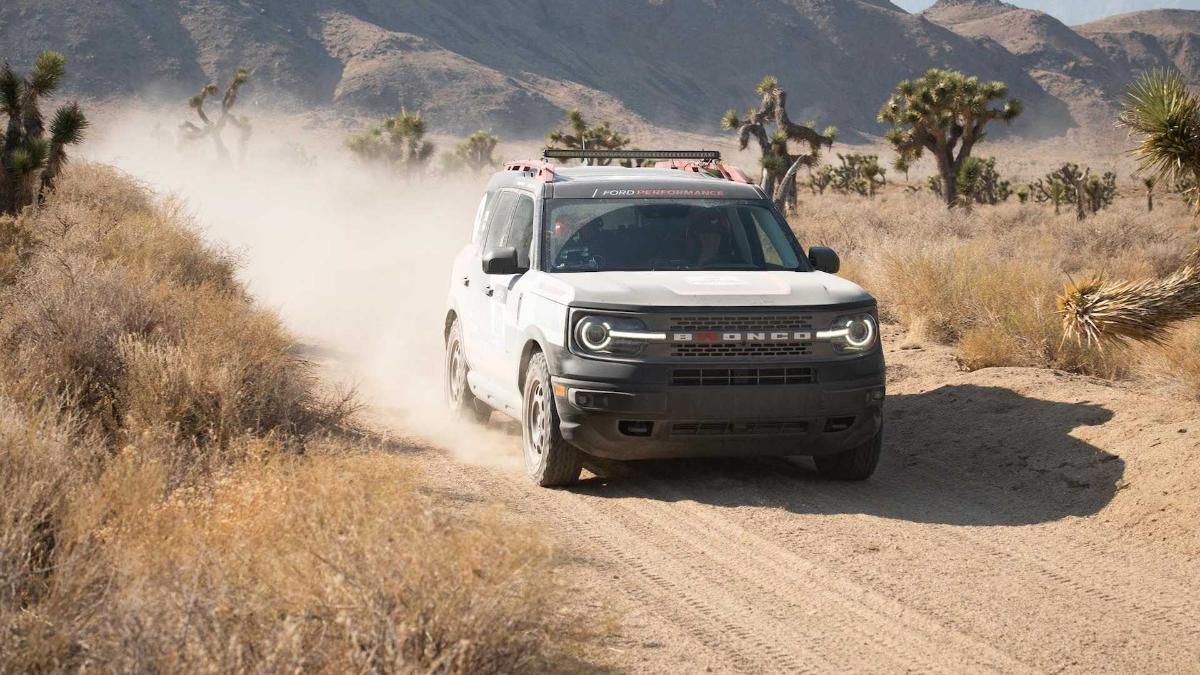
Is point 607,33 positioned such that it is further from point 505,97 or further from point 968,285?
point 968,285

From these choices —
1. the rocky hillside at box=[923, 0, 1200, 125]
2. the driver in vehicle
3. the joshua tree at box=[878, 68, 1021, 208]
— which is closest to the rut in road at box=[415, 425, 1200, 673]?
the driver in vehicle

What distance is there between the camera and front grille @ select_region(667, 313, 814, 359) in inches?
298

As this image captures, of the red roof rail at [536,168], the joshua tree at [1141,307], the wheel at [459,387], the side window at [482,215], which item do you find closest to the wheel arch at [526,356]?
the red roof rail at [536,168]

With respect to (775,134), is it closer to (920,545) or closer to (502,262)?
(502,262)

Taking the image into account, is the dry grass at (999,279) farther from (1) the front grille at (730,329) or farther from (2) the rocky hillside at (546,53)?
(2) the rocky hillside at (546,53)

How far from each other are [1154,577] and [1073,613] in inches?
36.7

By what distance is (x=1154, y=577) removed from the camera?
6547 millimetres

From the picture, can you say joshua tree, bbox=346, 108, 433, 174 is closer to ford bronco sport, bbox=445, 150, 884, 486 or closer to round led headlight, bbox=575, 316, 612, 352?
ford bronco sport, bbox=445, 150, 884, 486

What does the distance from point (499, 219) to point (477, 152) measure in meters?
57.8

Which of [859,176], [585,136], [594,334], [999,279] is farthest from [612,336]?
[859,176]

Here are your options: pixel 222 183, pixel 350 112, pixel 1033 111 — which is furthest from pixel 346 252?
pixel 1033 111

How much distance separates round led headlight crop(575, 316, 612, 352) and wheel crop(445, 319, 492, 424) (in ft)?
9.24

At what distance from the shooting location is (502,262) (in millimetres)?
8625

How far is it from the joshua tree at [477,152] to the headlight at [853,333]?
58639mm
